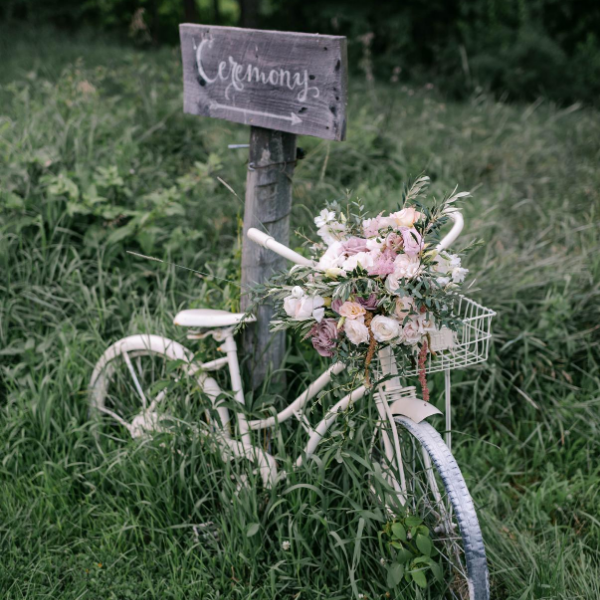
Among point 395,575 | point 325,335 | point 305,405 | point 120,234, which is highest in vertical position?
point 325,335

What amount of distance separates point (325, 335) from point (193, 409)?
2.95 feet

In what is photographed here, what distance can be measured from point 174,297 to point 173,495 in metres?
1.07

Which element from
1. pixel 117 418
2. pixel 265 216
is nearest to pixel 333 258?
pixel 265 216

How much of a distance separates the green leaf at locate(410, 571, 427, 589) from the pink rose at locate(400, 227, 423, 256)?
100 cm

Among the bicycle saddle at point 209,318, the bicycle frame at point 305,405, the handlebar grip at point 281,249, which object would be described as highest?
the handlebar grip at point 281,249

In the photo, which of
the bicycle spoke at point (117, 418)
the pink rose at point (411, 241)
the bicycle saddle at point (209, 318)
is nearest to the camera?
the pink rose at point (411, 241)

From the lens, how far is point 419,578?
189 cm

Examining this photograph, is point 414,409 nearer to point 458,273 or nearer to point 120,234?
point 458,273

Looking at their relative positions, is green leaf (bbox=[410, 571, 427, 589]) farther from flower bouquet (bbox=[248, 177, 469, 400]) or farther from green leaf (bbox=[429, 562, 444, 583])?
flower bouquet (bbox=[248, 177, 469, 400])

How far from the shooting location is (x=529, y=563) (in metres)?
2.19

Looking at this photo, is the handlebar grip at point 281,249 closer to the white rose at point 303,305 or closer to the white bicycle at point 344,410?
the white bicycle at point 344,410

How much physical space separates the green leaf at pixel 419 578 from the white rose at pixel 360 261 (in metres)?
0.97

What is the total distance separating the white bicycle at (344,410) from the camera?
1.82m

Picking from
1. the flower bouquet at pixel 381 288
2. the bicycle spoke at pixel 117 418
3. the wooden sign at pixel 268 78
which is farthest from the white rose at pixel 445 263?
the bicycle spoke at pixel 117 418
